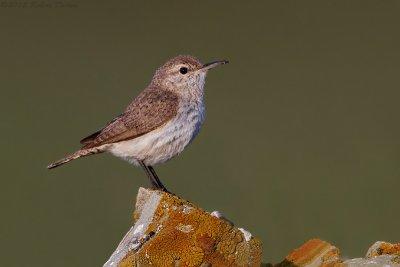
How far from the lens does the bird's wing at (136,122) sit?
9797mm

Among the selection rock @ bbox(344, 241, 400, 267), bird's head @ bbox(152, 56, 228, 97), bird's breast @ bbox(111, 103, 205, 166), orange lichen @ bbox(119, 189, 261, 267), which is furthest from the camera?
bird's head @ bbox(152, 56, 228, 97)

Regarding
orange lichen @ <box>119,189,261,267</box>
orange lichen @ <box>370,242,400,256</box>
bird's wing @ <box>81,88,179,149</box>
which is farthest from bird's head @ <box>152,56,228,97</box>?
orange lichen @ <box>119,189,261,267</box>

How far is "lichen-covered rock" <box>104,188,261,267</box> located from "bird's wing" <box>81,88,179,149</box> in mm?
3564

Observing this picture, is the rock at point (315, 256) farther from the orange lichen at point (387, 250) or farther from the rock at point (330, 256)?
the orange lichen at point (387, 250)

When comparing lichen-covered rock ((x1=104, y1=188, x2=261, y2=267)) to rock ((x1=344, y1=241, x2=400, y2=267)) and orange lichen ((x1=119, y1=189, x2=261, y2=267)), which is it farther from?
rock ((x1=344, y1=241, x2=400, y2=267))

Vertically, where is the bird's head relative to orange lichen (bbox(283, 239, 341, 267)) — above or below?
above

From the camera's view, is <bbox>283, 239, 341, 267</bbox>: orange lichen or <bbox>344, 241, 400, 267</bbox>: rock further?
<bbox>283, 239, 341, 267</bbox>: orange lichen

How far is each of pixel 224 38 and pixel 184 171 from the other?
8160 millimetres

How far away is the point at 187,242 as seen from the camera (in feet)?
19.7

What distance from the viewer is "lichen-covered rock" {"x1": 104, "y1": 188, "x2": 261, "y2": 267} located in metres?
5.92

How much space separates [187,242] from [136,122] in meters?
3.99

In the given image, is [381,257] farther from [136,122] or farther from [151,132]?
[136,122]

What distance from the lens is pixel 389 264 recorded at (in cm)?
609

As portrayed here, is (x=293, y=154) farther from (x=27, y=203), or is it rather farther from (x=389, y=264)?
(x=389, y=264)
